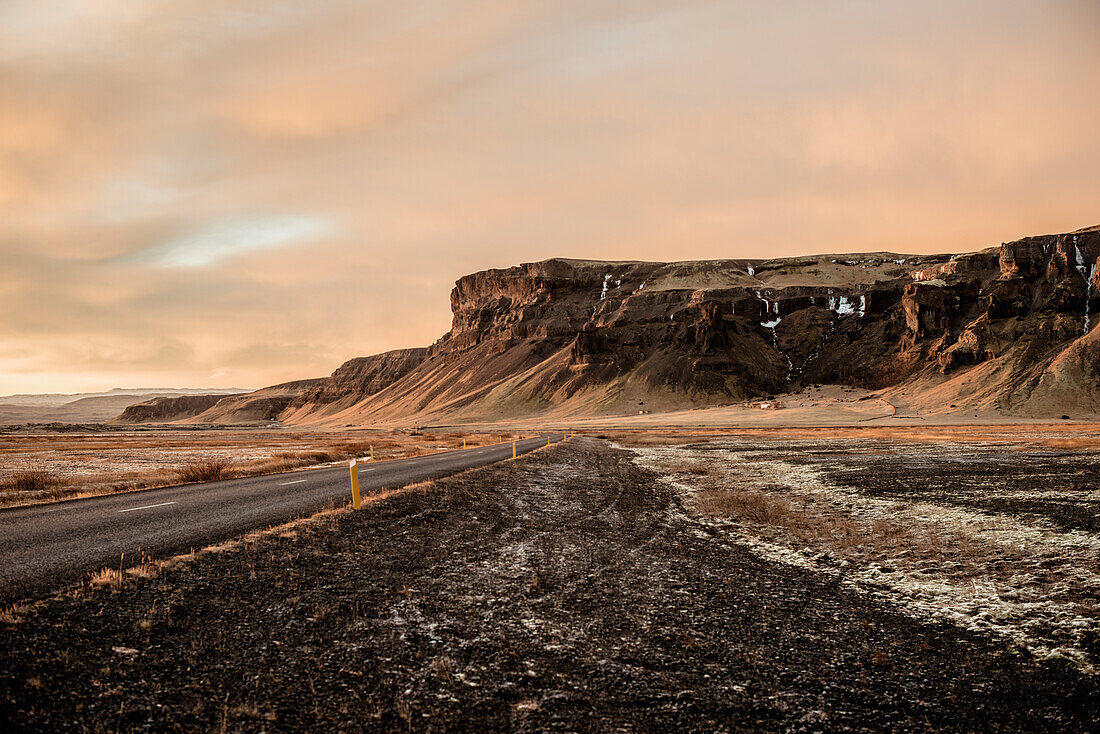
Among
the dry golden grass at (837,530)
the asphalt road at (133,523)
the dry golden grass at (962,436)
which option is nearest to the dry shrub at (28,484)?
the asphalt road at (133,523)

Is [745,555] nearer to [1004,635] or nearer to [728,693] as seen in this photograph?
[1004,635]

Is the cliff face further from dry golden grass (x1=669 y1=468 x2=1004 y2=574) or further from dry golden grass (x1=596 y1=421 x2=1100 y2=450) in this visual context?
dry golden grass (x1=669 y1=468 x2=1004 y2=574)

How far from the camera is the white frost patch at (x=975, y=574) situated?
25.2 ft

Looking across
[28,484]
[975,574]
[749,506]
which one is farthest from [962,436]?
[28,484]

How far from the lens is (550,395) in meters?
180

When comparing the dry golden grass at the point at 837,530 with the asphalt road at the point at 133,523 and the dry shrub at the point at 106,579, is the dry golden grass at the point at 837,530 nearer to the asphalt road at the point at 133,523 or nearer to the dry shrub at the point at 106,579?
the asphalt road at the point at 133,523

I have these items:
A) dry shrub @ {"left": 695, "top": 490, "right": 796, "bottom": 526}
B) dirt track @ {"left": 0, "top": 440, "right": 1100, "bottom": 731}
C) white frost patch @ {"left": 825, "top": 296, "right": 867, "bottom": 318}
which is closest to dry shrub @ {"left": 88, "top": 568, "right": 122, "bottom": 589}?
dirt track @ {"left": 0, "top": 440, "right": 1100, "bottom": 731}

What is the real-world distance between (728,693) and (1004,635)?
4321 mm

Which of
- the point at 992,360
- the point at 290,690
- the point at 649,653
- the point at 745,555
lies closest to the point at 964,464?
the point at 745,555

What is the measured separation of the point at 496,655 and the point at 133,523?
9795 mm

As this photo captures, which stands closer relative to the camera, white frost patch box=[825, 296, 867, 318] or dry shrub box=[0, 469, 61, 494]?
dry shrub box=[0, 469, 61, 494]

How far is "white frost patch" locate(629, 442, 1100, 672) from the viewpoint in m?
7.69

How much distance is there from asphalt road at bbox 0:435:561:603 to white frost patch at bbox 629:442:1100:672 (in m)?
10.7

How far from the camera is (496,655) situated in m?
6.52
